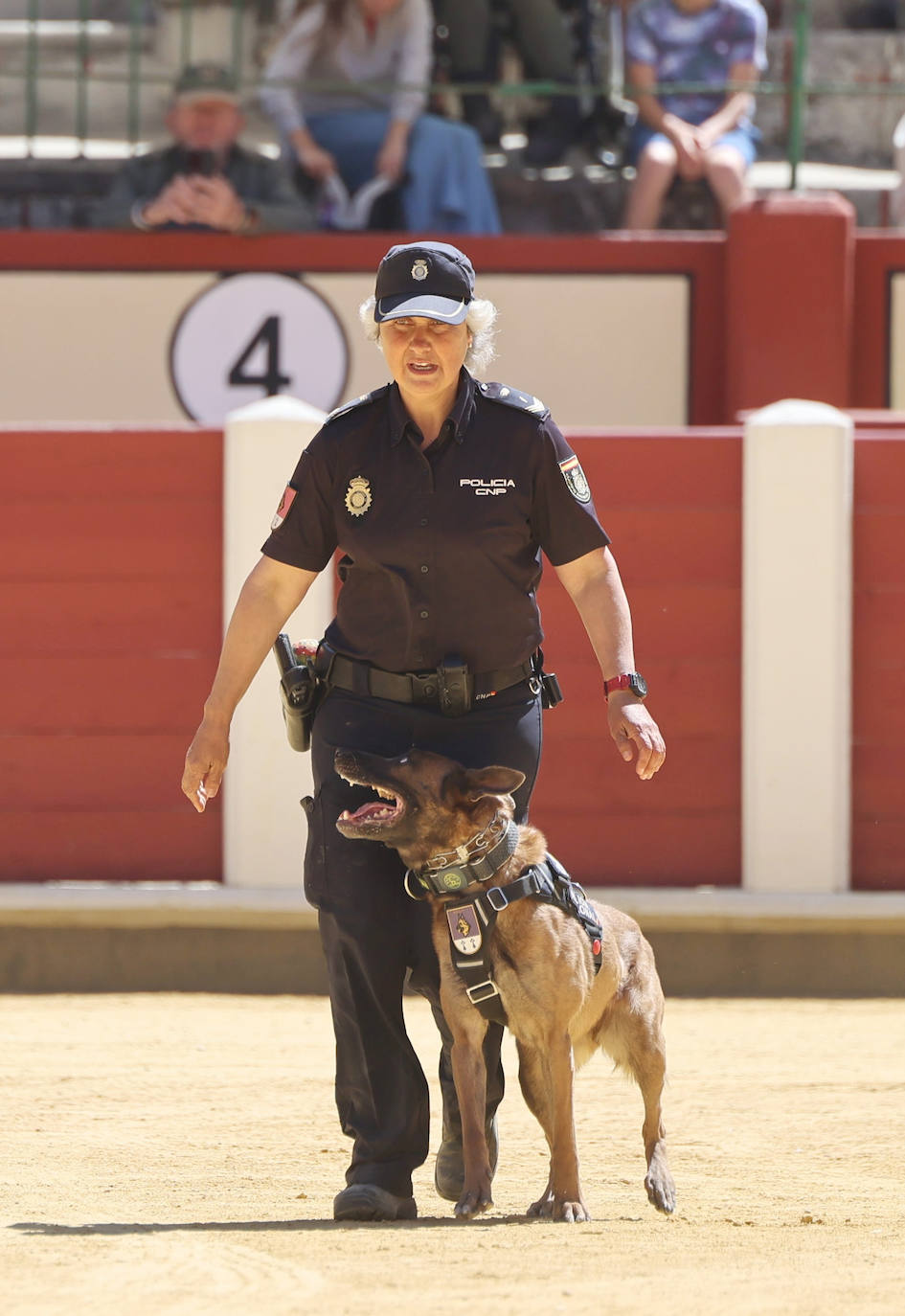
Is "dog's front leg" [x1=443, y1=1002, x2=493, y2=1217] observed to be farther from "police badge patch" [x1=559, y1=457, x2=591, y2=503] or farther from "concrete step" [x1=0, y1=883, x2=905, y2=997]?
"concrete step" [x1=0, y1=883, x2=905, y2=997]

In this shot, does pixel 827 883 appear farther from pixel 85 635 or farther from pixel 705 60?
pixel 705 60

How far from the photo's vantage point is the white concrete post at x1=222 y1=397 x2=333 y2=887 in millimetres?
7156

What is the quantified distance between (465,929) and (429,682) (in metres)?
0.48

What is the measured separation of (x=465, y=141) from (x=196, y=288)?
1.32m

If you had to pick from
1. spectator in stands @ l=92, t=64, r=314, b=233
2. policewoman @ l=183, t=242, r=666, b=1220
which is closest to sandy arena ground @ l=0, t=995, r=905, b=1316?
policewoman @ l=183, t=242, r=666, b=1220

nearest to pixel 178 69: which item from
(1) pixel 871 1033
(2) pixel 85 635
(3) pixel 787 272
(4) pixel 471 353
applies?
(3) pixel 787 272

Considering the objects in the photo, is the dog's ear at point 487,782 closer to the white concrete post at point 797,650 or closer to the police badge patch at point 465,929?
the police badge patch at point 465,929

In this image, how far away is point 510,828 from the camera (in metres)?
3.95

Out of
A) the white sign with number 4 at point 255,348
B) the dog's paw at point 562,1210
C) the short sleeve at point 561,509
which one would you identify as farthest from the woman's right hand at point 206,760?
the white sign with number 4 at point 255,348

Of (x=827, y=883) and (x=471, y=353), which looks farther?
(x=827, y=883)

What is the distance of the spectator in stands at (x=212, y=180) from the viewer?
9.04 metres

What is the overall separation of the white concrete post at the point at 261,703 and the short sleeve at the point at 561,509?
310 centimetres

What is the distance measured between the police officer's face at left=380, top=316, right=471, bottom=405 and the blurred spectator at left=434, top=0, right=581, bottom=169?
607 centimetres

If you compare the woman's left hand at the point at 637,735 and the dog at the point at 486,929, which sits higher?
the woman's left hand at the point at 637,735
